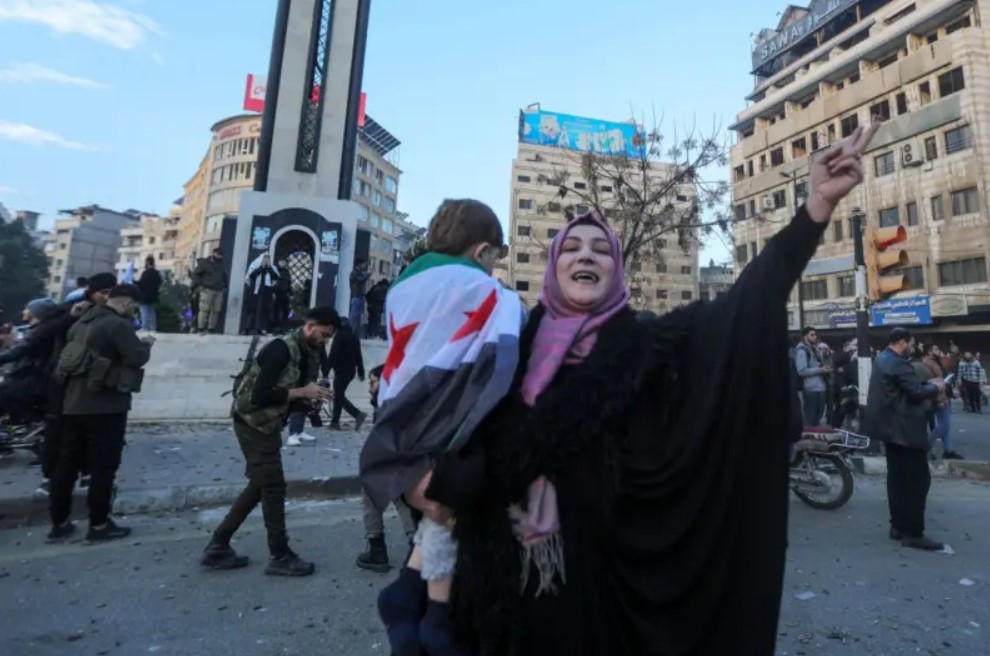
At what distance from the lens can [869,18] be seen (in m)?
40.8

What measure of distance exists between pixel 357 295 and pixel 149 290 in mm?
5388

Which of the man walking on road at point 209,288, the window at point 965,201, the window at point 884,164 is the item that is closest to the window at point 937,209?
the window at point 965,201

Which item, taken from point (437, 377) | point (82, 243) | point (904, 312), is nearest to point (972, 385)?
point (904, 312)

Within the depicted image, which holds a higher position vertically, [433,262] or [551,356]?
[433,262]

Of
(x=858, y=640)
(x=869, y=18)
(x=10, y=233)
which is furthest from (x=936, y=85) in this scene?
(x=10, y=233)

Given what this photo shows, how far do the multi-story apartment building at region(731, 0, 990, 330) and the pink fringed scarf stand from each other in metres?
26.4

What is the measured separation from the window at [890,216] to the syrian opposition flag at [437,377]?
40.7 m

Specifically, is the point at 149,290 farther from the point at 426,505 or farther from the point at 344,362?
the point at 426,505

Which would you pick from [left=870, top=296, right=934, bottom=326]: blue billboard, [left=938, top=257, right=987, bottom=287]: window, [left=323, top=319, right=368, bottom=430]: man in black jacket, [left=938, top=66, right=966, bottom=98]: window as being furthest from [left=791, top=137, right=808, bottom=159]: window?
[left=323, top=319, right=368, bottom=430]: man in black jacket

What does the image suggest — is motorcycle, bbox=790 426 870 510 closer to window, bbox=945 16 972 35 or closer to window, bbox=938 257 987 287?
window, bbox=938 257 987 287

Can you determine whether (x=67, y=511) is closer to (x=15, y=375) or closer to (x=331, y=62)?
(x=15, y=375)

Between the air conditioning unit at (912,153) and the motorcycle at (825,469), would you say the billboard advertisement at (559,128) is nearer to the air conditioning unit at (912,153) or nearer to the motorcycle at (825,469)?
the air conditioning unit at (912,153)

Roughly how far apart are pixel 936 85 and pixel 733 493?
43.9 m

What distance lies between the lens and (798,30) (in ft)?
157
